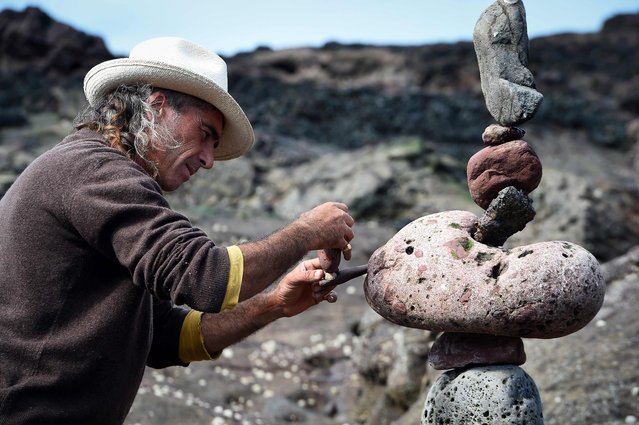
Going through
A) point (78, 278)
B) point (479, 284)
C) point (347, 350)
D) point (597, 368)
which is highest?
point (479, 284)

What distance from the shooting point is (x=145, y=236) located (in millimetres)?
3953

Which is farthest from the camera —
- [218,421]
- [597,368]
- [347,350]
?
[347,350]

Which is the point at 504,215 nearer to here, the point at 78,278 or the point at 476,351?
the point at 476,351

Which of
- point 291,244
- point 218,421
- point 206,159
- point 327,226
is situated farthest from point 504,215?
point 218,421

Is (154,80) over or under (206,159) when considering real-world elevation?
over

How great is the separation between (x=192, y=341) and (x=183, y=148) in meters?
1.24

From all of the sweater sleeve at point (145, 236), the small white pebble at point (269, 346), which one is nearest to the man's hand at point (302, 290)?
the sweater sleeve at point (145, 236)

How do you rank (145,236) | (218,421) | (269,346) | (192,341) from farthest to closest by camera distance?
(269,346), (218,421), (192,341), (145,236)

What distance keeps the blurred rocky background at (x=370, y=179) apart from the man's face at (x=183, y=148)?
3.46 m

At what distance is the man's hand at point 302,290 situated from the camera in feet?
15.3

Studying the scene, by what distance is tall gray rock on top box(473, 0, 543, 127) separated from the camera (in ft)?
14.6

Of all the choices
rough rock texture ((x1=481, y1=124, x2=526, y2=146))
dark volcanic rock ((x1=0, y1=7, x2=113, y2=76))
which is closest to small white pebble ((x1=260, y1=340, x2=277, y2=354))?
rough rock texture ((x1=481, y1=124, x2=526, y2=146))

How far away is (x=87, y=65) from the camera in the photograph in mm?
28172

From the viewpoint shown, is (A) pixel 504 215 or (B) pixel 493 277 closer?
(B) pixel 493 277
